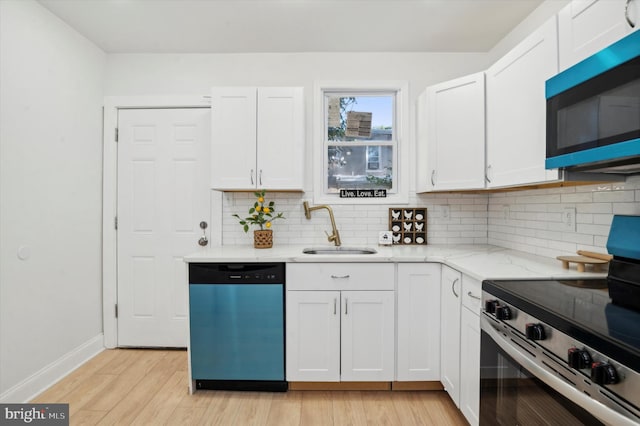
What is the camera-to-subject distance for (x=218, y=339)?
2.16 meters

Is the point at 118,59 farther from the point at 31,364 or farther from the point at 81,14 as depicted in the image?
the point at 31,364

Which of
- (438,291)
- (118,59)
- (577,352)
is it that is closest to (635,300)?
(577,352)

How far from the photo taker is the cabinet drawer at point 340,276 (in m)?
2.15

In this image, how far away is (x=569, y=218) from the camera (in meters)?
1.94

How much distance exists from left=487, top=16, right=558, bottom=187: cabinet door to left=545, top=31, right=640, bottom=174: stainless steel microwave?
227mm

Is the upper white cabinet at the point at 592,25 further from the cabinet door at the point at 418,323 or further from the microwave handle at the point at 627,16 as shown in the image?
the cabinet door at the point at 418,323

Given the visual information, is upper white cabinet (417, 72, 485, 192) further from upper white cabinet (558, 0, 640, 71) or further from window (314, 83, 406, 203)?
upper white cabinet (558, 0, 640, 71)

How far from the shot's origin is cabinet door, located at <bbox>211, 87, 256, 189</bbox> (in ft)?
8.22

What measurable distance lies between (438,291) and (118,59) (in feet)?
10.6

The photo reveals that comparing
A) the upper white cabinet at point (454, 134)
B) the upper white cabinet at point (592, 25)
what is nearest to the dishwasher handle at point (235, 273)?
the upper white cabinet at point (454, 134)

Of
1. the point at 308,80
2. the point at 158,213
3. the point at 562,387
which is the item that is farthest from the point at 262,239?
the point at 562,387

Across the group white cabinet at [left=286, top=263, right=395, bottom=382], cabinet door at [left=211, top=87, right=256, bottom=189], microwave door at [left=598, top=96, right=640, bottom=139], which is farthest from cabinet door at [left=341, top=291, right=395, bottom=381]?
microwave door at [left=598, top=96, right=640, bottom=139]

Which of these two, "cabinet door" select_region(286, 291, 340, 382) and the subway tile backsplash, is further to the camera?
"cabinet door" select_region(286, 291, 340, 382)

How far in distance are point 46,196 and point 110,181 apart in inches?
24.2
